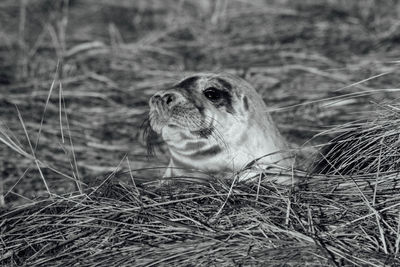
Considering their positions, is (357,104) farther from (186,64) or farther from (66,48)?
(66,48)

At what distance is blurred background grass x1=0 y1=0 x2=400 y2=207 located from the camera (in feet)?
17.8

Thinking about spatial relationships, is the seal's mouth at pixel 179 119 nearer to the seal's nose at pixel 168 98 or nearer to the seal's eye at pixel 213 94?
the seal's nose at pixel 168 98

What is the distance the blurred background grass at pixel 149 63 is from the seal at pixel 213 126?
598 millimetres

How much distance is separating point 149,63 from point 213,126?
8.67 ft

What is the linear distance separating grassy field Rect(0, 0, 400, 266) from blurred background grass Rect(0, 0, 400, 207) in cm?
2

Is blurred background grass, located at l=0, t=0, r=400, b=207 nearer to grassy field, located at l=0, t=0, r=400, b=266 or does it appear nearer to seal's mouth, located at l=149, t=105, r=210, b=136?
grassy field, located at l=0, t=0, r=400, b=266

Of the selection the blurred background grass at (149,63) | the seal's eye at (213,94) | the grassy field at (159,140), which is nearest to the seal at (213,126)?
the seal's eye at (213,94)

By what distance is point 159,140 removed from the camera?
18.0 feet

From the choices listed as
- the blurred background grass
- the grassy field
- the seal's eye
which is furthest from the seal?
the blurred background grass

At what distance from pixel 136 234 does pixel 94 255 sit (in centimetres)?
23

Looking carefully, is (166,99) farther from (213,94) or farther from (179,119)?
(213,94)

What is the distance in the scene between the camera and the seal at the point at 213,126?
4301 mm

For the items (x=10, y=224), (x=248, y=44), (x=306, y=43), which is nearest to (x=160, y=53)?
(x=248, y=44)

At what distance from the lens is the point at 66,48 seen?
7258 millimetres
